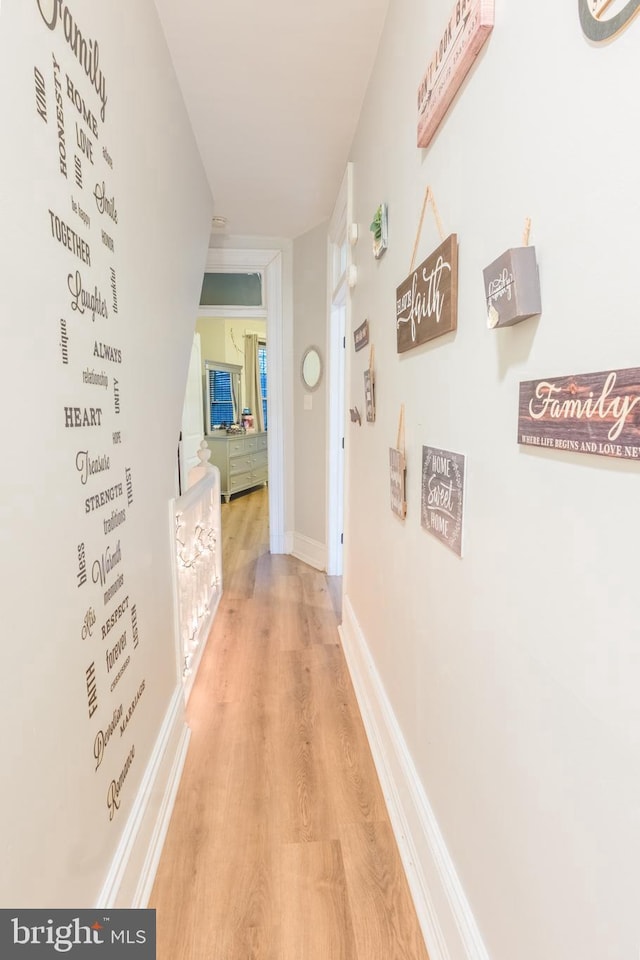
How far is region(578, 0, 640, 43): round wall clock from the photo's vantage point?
487 millimetres

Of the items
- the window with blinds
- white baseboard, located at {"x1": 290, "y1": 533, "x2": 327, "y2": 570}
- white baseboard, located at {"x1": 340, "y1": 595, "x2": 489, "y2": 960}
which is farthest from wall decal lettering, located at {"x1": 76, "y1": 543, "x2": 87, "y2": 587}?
the window with blinds

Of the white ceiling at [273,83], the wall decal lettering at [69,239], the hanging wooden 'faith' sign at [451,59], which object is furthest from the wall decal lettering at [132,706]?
the white ceiling at [273,83]

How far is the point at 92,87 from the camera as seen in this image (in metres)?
1.00

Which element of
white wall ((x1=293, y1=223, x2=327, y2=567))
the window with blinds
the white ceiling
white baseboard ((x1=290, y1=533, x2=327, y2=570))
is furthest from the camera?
the window with blinds

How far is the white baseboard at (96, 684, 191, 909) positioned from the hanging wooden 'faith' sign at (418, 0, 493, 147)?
1.83 meters

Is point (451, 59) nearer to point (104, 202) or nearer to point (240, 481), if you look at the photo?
point (104, 202)

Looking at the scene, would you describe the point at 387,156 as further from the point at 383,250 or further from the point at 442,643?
the point at 442,643

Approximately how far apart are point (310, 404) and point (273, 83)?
201 cm

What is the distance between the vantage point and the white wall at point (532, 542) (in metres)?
0.53

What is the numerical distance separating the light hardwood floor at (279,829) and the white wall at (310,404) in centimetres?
137

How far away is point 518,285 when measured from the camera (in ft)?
2.19

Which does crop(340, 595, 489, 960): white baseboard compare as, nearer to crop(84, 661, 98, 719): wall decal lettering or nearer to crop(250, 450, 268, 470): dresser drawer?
crop(84, 661, 98, 719): wall decal lettering

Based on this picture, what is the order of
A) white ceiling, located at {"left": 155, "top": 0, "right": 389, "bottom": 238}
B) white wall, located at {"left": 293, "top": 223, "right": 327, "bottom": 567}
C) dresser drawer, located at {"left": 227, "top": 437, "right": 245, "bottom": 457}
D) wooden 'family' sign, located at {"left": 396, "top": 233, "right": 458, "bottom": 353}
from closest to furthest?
wooden 'family' sign, located at {"left": 396, "top": 233, "right": 458, "bottom": 353} → white ceiling, located at {"left": 155, "top": 0, "right": 389, "bottom": 238} → white wall, located at {"left": 293, "top": 223, "right": 327, "bottom": 567} → dresser drawer, located at {"left": 227, "top": 437, "right": 245, "bottom": 457}

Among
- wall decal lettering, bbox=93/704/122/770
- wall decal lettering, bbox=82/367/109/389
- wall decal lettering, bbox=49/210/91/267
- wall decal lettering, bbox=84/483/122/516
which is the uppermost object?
wall decal lettering, bbox=49/210/91/267
